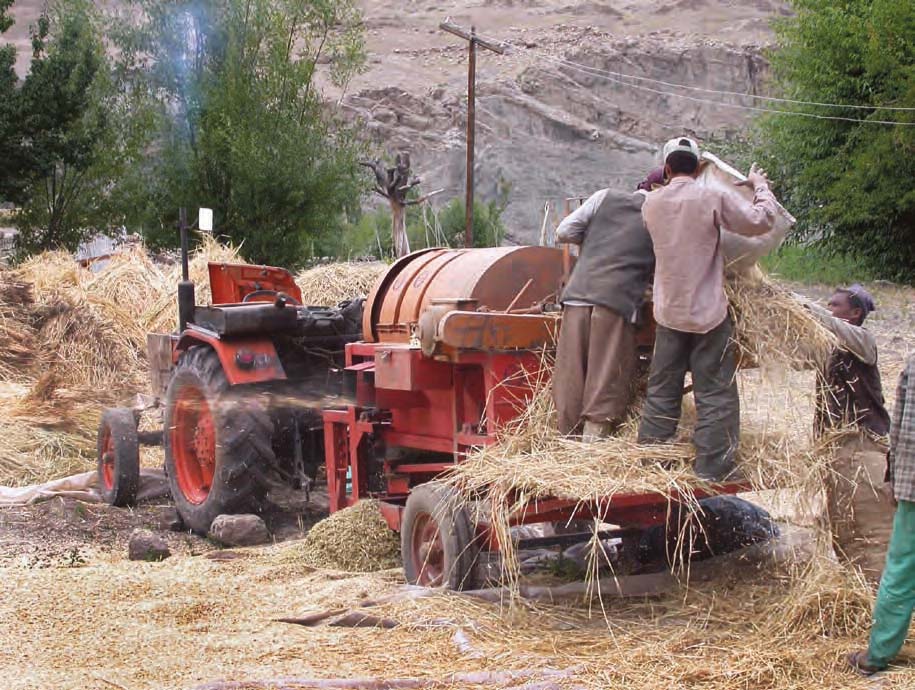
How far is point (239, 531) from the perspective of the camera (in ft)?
23.9

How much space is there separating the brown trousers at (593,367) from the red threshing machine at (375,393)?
0.24 metres

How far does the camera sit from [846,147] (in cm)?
2316

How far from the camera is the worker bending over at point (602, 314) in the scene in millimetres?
5223

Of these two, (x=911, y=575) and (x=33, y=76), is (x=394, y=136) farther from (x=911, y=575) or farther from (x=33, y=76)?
(x=911, y=575)

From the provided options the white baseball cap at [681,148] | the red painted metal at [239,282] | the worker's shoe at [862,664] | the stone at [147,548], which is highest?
the white baseball cap at [681,148]

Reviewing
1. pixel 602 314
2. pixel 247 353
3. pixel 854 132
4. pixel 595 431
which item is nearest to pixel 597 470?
pixel 595 431

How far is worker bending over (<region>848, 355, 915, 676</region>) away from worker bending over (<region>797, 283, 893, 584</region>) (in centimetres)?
86

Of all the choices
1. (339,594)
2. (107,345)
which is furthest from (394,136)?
(339,594)

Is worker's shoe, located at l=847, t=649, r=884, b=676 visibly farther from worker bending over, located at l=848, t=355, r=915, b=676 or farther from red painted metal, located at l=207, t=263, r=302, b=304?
red painted metal, located at l=207, t=263, r=302, b=304

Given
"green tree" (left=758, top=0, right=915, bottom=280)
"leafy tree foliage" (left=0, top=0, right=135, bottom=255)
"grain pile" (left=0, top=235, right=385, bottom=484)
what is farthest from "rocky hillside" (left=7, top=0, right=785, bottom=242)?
"grain pile" (left=0, top=235, right=385, bottom=484)

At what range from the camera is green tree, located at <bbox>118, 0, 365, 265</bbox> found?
25.1m

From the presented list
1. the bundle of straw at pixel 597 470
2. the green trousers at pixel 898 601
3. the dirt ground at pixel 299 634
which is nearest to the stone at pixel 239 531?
the dirt ground at pixel 299 634

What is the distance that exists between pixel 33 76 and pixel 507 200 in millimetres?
26577

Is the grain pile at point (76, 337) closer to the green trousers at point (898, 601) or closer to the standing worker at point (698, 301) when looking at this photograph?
the standing worker at point (698, 301)
